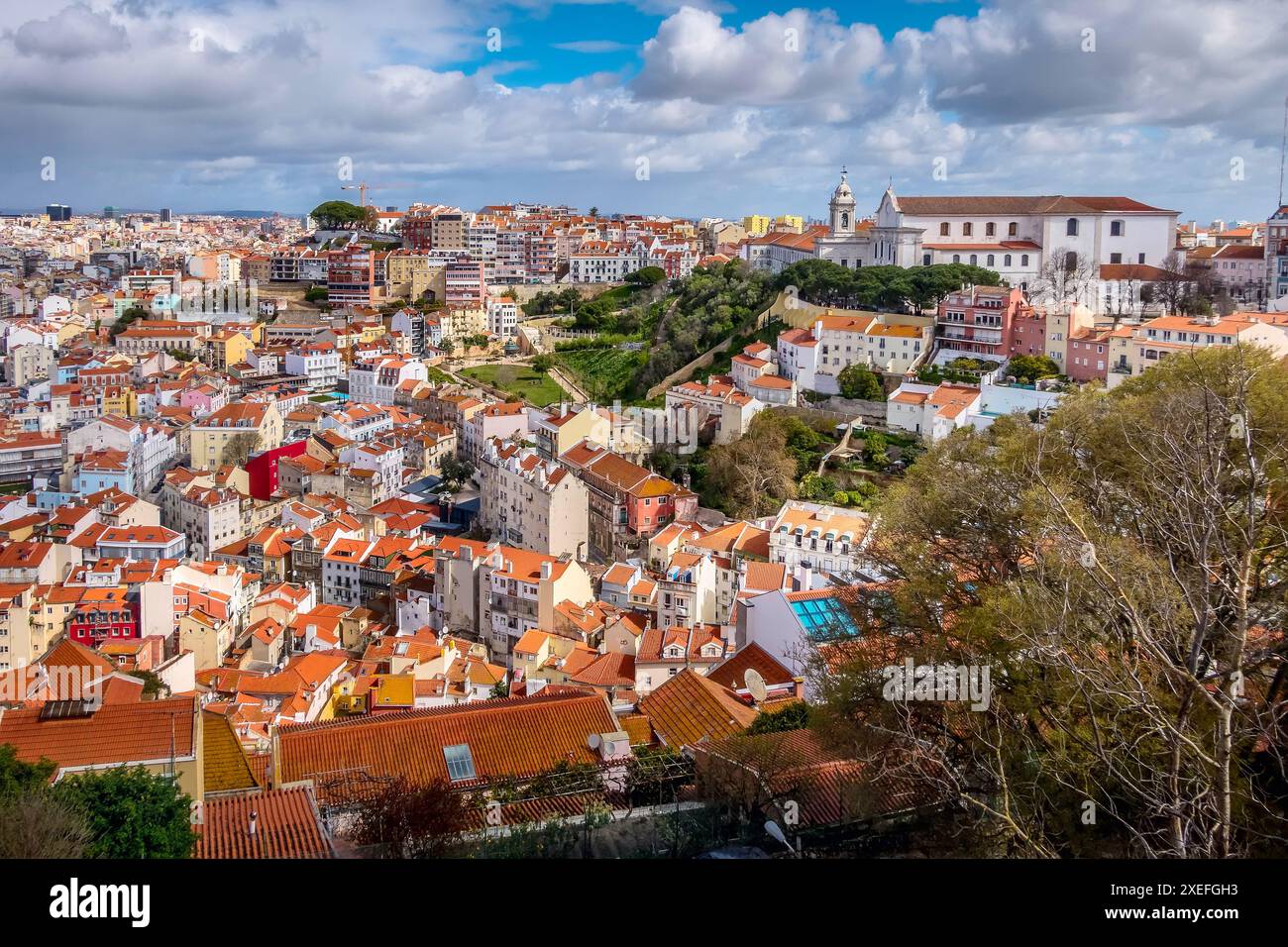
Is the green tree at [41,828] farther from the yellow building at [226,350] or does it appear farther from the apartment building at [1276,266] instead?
the yellow building at [226,350]

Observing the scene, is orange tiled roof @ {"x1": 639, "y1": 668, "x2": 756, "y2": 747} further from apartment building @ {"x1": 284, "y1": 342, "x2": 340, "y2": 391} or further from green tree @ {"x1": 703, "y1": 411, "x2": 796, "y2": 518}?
apartment building @ {"x1": 284, "y1": 342, "x2": 340, "y2": 391}

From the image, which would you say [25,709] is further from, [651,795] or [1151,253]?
[1151,253]

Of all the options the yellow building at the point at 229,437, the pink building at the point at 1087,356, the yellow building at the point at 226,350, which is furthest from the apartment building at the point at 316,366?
the pink building at the point at 1087,356

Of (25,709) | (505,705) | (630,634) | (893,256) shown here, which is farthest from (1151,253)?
(25,709)

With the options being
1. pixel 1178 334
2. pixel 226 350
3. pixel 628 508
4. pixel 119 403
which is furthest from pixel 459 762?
pixel 226 350

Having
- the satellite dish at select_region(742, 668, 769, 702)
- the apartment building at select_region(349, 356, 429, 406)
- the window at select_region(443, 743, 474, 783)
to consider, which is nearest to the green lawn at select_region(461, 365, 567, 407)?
the apartment building at select_region(349, 356, 429, 406)

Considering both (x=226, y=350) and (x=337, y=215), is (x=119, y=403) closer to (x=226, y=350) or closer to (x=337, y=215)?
(x=226, y=350)
